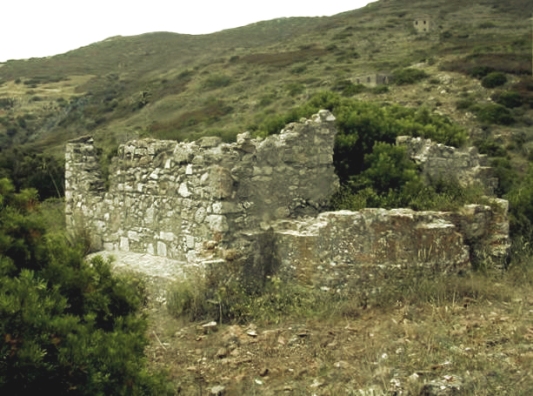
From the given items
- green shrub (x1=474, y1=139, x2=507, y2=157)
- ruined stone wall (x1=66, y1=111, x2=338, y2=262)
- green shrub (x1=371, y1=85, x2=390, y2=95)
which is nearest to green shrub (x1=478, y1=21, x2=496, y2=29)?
green shrub (x1=371, y1=85, x2=390, y2=95)

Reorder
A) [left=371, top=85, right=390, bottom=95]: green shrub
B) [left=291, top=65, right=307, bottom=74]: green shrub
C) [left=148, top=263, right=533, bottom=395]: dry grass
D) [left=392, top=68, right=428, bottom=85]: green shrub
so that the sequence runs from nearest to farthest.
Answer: [left=148, top=263, right=533, bottom=395]: dry grass < [left=371, top=85, right=390, bottom=95]: green shrub < [left=392, top=68, right=428, bottom=85]: green shrub < [left=291, top=65, right=307, bottom=74]: green shrub

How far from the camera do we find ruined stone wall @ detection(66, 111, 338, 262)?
7.81 m

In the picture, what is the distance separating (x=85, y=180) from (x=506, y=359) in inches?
288

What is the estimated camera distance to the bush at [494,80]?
3562 centimetres

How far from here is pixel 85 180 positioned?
10.0 metres

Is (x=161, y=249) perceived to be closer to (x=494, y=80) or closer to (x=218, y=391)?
(x=218, y=391)

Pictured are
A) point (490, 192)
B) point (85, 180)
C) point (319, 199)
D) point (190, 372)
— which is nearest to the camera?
point (190, 372)

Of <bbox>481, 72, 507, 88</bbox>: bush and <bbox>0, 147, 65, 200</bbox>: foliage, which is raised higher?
<bbox>481, 72, 507, 88</bbox>: bush

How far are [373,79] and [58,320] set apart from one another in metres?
39.0

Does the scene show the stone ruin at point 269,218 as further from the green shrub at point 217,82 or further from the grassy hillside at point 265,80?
the green shrub at point 217,82

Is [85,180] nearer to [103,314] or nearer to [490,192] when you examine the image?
[103,314]

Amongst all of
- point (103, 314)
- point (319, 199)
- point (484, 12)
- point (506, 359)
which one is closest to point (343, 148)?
point (319, 199)

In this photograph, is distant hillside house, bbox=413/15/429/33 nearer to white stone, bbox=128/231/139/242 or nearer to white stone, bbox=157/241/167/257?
white stone, bbox=128/231/139/242

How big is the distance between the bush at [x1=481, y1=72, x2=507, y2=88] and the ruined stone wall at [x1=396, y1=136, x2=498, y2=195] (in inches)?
1031
